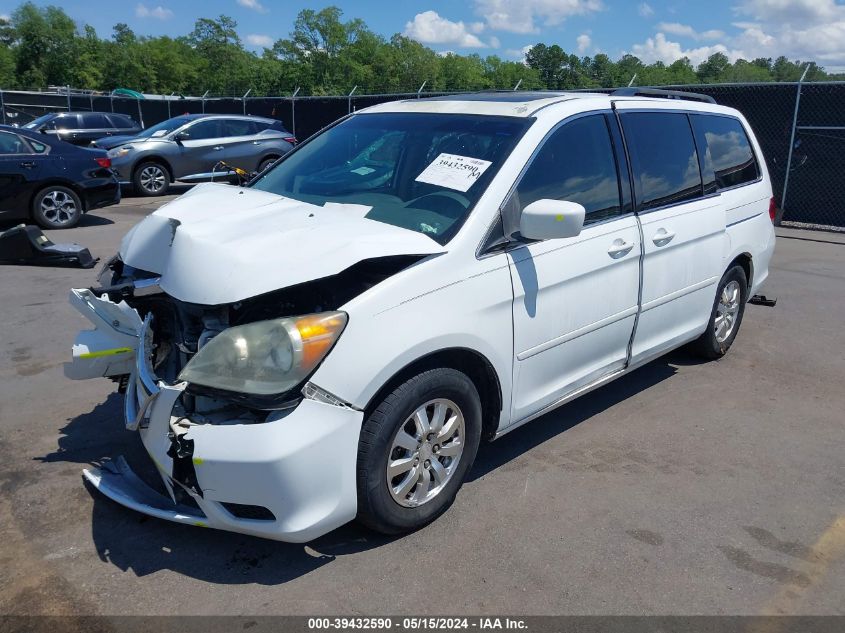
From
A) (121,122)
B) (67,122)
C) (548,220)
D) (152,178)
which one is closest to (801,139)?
(548,220)

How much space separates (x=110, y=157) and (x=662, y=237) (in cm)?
1167

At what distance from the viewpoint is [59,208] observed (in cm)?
1078

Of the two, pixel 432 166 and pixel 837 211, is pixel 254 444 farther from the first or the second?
pixel 837 211

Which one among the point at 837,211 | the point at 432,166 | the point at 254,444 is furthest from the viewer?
the point at 837,211

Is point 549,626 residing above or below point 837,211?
below

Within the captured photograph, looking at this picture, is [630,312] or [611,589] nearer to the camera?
[611,589]

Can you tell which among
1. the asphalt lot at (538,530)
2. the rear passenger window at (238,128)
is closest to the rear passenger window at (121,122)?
the rear passenger window at (238,128)

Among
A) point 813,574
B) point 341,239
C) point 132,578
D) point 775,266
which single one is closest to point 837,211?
point 775,266

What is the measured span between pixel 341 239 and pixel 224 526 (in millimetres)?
1263

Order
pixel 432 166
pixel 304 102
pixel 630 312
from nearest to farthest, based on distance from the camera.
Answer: pixel 432 166
pixel 630 312
pixel 304 102

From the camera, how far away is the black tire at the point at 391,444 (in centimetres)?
292

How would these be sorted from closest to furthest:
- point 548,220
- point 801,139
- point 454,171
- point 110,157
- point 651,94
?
1. point 548,220
2. point 454,171
3. point 651,94
4. point 801,139
5. point 110,157

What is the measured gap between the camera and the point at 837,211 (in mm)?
12664

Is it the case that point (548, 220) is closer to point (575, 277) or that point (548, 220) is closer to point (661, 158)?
point (575, 277)
